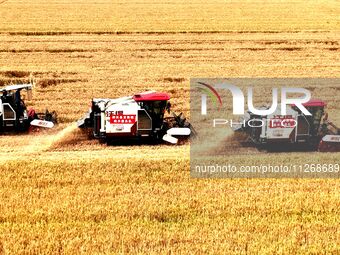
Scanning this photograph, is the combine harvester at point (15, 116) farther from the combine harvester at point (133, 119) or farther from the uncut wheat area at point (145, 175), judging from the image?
the combine harvester at point (133, 119)

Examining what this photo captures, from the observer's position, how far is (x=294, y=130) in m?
14.6

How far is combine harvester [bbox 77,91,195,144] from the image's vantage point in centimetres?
1503

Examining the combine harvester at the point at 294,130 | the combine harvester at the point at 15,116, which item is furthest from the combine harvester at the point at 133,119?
the combine harvester at the point at 294,130

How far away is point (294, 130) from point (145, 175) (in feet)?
13.3

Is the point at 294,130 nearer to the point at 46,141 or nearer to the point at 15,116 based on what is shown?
the point at 46,141

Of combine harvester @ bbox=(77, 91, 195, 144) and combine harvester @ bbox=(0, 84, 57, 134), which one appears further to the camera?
combine harvester @ bbox=(0, 84, 57, 134)

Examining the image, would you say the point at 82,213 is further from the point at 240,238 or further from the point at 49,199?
the point at 240,238

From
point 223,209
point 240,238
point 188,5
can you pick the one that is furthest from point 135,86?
point 188,5

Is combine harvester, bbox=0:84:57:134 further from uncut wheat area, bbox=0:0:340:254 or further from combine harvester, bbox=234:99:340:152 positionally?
combine harvester, bbox=234:99:340:152

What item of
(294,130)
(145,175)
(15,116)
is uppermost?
(15,116)

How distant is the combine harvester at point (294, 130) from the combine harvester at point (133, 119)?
7.06 feet

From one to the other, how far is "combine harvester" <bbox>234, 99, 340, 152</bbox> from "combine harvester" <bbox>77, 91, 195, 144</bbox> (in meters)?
2.15

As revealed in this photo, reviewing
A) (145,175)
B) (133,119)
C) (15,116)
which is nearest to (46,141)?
(15,116)

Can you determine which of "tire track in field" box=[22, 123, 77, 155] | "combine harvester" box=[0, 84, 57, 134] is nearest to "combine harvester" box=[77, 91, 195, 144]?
"tire track in field" box=[22, 123, 77, 155]
